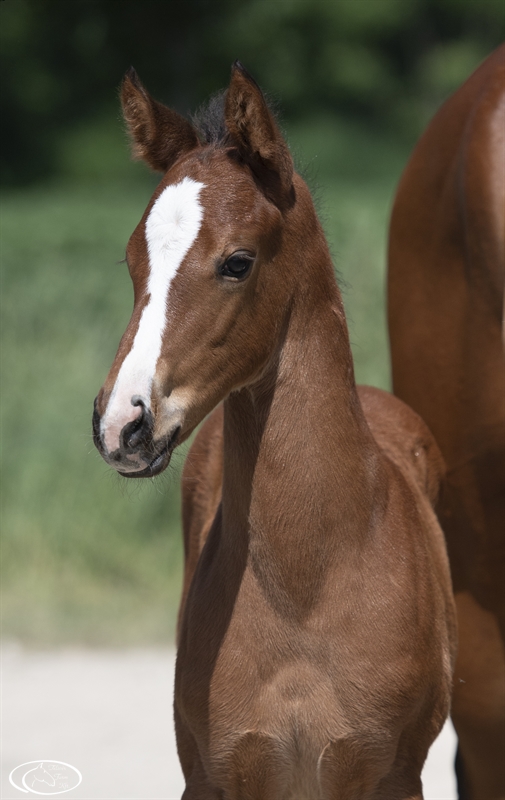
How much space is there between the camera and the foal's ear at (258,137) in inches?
101

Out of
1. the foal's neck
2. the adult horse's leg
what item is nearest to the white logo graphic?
the adult horse's leg

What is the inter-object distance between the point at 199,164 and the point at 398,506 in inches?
43.7

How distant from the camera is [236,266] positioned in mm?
2539

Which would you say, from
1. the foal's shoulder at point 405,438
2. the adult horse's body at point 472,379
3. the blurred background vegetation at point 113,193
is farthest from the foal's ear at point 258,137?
the adult horse's body at point 472,379

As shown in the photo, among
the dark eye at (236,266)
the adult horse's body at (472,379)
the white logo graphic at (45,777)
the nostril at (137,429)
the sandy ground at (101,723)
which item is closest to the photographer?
the nostril at (137,429)

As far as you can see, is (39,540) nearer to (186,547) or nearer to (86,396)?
(86,396)

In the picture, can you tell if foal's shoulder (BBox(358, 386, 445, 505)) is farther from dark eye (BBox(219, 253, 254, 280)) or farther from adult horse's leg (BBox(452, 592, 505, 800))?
dark eye (BBox(219, 253, 254, 280))

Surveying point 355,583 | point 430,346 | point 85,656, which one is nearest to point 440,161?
point 430,346

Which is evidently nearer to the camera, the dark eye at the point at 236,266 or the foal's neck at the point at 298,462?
the dark eye at the point at 236,266

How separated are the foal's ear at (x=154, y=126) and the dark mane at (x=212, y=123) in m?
0.03

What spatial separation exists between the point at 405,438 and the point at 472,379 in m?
0.41

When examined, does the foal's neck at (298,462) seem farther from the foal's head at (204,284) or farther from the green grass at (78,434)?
the green grass at (78,434)

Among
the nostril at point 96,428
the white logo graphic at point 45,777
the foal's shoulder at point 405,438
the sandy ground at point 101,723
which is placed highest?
the nostril at point 96,428

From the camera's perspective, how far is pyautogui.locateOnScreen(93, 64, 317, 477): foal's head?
237 centimetres
